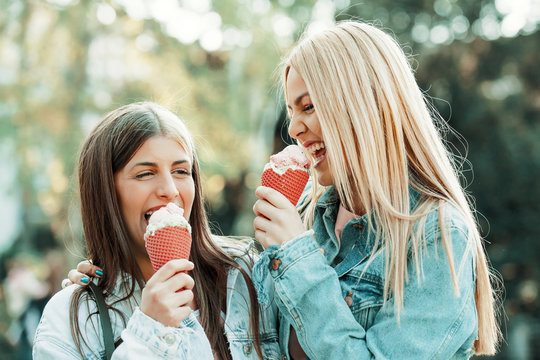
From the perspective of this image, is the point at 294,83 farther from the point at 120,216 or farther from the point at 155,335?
the point at 155,335

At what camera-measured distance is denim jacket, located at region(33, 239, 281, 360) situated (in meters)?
2.19

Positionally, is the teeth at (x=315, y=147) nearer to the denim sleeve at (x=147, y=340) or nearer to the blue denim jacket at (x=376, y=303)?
the blue denim jacket at (x=376, y=303)

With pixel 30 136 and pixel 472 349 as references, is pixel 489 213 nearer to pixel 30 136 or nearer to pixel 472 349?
pixel 30 136

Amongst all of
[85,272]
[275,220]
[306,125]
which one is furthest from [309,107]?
[85,272]

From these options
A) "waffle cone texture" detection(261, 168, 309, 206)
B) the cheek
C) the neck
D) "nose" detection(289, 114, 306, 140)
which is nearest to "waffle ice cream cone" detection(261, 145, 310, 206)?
"waffle cone texture" detection(261, 168, 309, 206)

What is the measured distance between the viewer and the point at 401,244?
230 cm

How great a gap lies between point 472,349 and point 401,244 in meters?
0.58

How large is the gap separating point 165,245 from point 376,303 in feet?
2.78

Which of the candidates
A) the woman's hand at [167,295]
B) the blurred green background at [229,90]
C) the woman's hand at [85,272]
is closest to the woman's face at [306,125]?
the woman's hand at [167,295]

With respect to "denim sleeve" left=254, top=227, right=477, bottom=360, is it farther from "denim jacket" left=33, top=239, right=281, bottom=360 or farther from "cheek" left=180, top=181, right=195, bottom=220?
"cheek" left=180, top=181, right=195, bottom=220

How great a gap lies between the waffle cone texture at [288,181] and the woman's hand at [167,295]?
1.77 feet

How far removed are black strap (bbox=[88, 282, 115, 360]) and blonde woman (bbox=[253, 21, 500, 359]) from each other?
603mm

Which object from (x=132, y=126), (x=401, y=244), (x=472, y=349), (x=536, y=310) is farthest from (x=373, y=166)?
(x=536, y=310)

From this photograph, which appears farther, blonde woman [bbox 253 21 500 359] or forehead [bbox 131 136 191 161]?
forehead [bbox 131 136 191 161]
